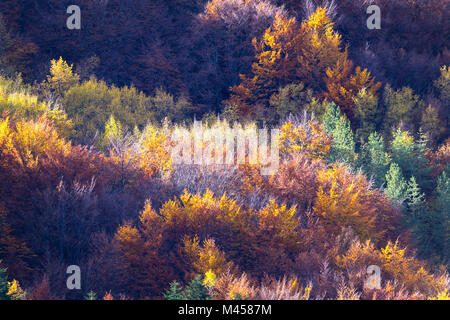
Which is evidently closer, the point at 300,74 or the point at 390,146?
the point at 390,146

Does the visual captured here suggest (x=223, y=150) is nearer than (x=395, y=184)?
Yes

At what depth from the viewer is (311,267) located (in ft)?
106

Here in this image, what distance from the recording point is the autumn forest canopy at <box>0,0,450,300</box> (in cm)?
3017

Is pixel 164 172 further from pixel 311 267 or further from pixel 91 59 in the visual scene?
pixel 91 59

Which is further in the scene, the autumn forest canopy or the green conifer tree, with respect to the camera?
the green conifer tree

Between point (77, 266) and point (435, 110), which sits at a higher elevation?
point (435, 110)

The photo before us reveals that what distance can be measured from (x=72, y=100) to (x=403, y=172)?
2703cm

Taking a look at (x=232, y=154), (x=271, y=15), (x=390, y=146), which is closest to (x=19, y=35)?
(x=271, y=15)

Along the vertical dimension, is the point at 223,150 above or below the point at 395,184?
above

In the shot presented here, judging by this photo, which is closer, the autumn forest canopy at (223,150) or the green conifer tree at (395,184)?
the autumn forest canopy at (223,150)

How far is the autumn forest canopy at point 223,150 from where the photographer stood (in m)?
30.2

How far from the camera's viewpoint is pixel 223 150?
144 ft
